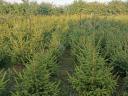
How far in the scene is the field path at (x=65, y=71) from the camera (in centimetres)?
707

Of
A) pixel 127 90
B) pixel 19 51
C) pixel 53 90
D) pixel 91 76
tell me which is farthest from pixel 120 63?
pixel 19 51

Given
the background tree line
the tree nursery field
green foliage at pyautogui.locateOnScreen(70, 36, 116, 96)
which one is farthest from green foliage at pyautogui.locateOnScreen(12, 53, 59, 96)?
the background tree line

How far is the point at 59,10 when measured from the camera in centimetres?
3456

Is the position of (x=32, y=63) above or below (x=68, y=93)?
above

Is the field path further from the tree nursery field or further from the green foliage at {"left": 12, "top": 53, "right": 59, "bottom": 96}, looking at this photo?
the green foliage at {"left": 12, "top": 53, "right": 59, "bottom": 96}

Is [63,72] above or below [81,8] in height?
below

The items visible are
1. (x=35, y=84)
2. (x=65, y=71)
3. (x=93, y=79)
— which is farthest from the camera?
(x=65, y=71)

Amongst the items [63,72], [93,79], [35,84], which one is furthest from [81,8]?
[35,84]

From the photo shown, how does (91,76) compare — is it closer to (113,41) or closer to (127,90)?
(127,90)

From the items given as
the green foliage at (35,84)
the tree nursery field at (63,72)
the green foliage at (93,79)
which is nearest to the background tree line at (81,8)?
the tree nursery field at (63,72)

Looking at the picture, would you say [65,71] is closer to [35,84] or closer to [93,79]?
[93,79]

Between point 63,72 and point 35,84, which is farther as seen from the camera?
point 63,72

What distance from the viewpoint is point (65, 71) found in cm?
839

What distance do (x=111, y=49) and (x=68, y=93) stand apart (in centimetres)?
217
